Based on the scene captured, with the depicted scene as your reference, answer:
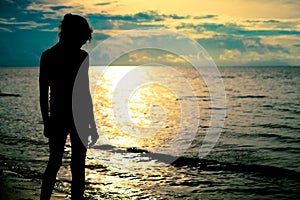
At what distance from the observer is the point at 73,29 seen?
441 cm

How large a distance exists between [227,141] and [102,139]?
5.53 m

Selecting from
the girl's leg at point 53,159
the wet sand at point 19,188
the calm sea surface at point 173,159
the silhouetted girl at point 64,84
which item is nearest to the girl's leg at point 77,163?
the silhouetted girl at point 64,84

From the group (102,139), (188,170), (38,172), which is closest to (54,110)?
(38,172)

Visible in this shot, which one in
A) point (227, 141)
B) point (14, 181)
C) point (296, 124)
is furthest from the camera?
point (296, 124)

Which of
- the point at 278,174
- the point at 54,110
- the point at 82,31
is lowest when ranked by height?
the point at 278,174

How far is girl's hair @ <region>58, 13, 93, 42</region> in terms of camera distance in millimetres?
4391

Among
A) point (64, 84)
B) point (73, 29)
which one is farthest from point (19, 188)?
point (73, 29)

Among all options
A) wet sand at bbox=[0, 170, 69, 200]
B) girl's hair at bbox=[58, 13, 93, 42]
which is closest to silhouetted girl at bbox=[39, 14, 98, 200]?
girl's hair at bbox=[58, 13, 93, 42]

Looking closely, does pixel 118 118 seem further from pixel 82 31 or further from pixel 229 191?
pixel 82 31

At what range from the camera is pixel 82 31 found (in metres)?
4.43

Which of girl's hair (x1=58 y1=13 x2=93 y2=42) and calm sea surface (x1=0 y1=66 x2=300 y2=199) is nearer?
girl's hair (x1=58 y1=13 x2=93 y2=42)

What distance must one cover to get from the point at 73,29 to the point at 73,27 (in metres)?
0.03

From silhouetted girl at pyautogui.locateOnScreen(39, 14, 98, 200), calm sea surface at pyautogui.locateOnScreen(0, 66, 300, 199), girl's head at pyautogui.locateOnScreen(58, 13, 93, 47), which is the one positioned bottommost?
calm sea surface at pyautogui.locateOnScreen(0, 66, 300, 199)

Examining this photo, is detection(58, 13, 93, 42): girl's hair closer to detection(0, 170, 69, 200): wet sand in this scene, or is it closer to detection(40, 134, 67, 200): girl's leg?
detection(40, 134, 67, 200): girl's leg
